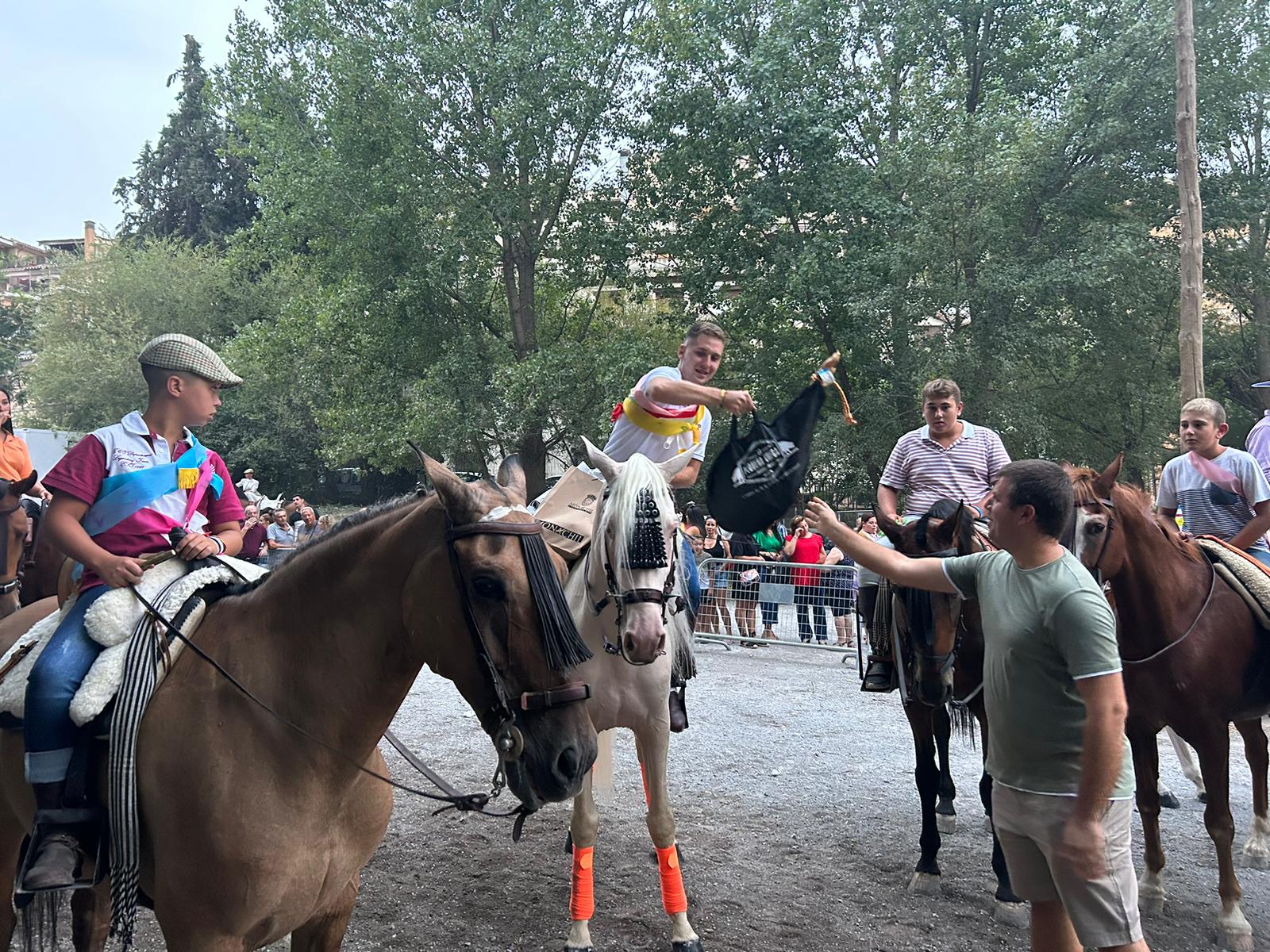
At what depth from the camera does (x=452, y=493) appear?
2.46 meters

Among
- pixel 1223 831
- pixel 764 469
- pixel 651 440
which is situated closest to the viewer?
pixel 764 469

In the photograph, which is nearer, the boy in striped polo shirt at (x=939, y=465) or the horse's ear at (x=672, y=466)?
the horse's ear at (x=672, y=466)

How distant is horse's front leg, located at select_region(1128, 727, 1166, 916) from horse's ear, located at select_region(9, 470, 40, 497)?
673cm

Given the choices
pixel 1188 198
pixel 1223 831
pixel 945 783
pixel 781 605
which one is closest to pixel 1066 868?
pixel 1223 831

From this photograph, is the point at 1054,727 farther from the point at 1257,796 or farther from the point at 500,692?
the point at 1257,796

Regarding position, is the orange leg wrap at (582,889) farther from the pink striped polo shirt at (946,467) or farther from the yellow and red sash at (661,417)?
the pink striped polo shirt at (946,467)

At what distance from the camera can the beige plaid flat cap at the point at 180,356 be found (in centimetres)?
316

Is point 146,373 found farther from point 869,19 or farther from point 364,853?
point 869,19

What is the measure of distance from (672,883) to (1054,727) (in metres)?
2.08

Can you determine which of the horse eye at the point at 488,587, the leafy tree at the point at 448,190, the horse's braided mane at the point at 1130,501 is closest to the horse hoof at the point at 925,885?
the horse's braided mane at the point at 1130,501

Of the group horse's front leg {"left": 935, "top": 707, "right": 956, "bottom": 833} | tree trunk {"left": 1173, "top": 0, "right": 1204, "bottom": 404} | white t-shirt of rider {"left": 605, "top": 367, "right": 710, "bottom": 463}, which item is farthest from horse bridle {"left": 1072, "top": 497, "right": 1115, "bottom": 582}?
tree trunk {"left": 1173, "top": 0, "right": 1204, "bottom": 404}

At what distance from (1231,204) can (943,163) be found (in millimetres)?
7200

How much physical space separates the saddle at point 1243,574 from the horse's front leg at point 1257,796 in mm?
825

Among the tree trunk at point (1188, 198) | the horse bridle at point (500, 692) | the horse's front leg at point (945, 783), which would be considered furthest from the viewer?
the tree trunk at point (1188, 198)
